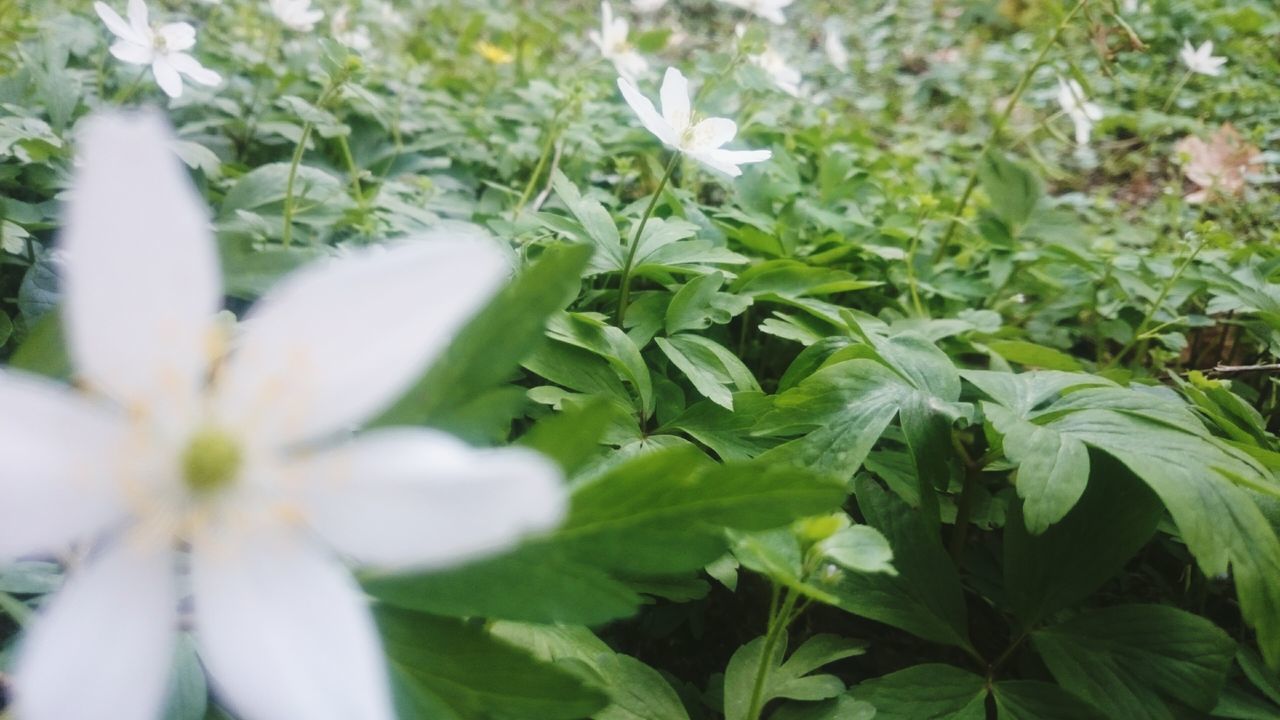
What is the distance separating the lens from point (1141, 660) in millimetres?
846

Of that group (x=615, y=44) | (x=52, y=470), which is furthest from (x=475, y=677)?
(x=615, y=44)

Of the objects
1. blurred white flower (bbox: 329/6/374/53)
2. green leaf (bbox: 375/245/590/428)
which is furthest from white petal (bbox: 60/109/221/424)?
blurred white flower (bbox: 329/6/374/53)

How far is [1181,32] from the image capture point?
3.66 metres

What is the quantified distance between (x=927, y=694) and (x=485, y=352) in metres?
0.65

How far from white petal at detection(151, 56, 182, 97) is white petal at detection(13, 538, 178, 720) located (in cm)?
117

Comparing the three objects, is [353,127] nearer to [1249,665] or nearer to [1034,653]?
[1034,653]

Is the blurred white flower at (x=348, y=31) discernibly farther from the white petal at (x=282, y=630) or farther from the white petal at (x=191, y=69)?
the white petal at (x=282, y=630)

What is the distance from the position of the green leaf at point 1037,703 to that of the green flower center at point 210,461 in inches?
31.8

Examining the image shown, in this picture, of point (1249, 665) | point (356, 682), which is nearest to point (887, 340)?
point (1249, 665)

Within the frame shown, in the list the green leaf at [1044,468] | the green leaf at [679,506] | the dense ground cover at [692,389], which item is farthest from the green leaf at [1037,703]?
the green leaf at [679,506]

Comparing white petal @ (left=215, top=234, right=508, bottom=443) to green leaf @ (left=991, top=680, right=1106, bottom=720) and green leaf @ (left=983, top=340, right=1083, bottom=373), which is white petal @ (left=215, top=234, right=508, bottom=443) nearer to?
green leaf @ (left=991, top=680, right=1106, bottom=720)

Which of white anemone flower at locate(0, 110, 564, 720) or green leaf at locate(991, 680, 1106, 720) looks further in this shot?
green leaf at locate(991, 680, 1106, 720)

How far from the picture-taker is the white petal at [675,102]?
4.05 feet

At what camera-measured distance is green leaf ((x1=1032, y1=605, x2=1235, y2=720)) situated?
82 centimetres
